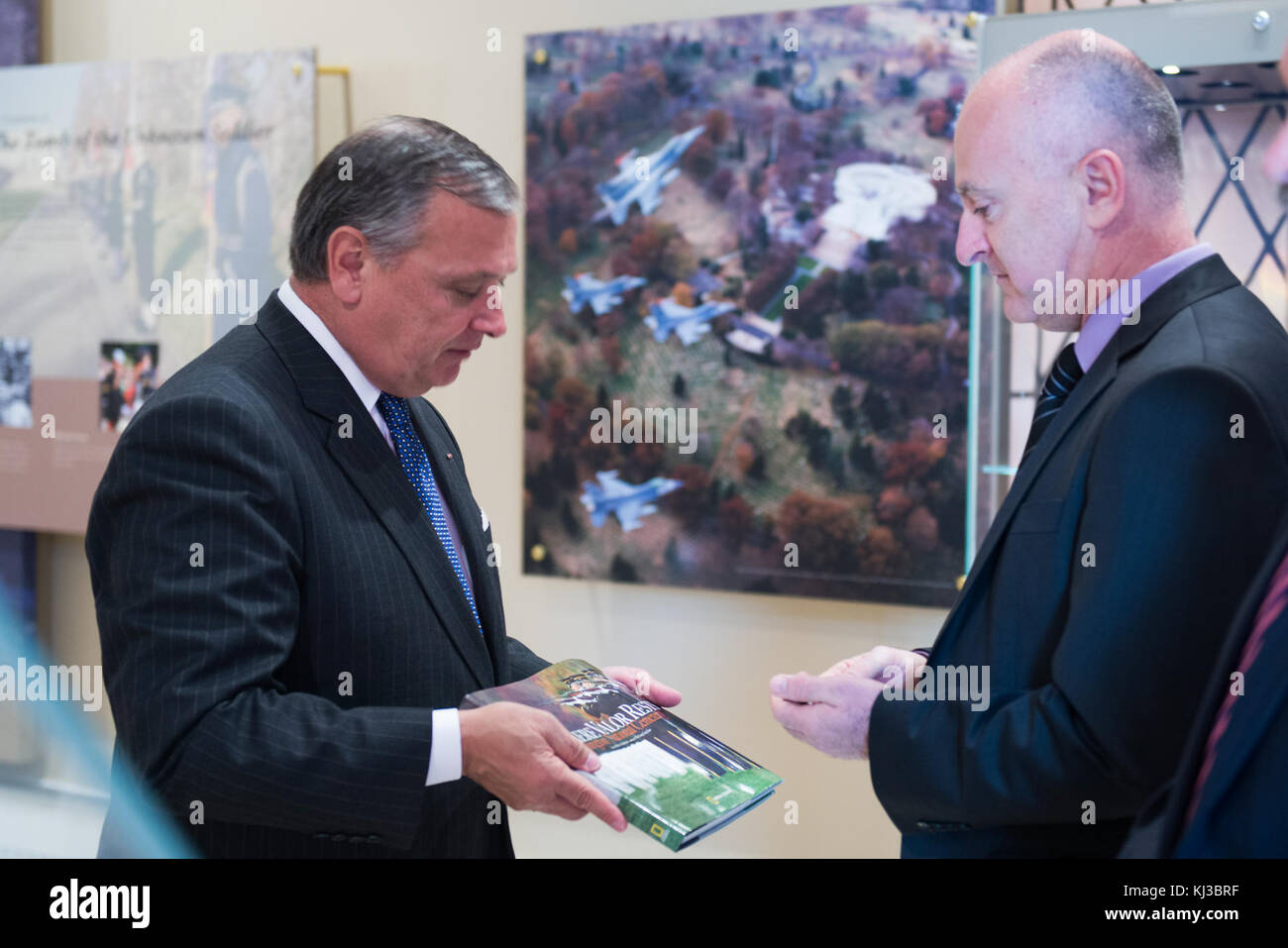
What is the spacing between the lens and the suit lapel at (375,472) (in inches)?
69.0

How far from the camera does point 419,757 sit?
1.55 m

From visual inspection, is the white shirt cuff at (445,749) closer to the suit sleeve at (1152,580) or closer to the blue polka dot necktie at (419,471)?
the blue polka dot necktie at (419,471)

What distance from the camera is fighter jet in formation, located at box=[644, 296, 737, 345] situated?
11.4ft

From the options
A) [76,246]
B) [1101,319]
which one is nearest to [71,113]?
[76,246]

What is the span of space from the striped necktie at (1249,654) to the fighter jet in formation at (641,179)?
261cm

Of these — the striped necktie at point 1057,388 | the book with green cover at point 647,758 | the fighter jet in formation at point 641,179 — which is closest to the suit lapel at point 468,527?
the book with green cover at point 647,758

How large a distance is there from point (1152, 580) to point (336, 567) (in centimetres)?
103

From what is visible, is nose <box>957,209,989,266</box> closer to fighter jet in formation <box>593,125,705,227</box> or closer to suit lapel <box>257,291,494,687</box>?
suit lapel <box>257,291,494,687</box>

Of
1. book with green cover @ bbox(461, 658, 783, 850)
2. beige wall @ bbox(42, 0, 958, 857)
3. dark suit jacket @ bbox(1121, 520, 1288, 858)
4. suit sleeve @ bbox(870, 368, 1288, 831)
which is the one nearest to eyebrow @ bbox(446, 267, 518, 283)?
book with green cover @ bbox(461, 658, 783, 850)

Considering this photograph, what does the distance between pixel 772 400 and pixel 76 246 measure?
261 cm

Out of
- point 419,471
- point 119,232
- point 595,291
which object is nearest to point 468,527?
point 419,471

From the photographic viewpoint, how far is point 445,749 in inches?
61.8

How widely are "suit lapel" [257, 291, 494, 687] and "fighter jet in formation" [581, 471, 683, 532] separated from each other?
1.75m
